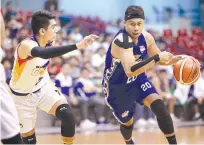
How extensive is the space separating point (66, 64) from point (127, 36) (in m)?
5.13

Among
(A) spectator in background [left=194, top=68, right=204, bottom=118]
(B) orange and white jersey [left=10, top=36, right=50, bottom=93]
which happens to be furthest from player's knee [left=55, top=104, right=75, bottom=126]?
(A) spectator in background [left=194, top=68, right=204, bottom=118]

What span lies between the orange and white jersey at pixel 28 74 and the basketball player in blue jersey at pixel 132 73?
77 cm

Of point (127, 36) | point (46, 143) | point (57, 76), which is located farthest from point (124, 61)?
point (57, 76)

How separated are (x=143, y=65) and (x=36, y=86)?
1.25m

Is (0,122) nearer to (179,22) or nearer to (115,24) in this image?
(115,24)

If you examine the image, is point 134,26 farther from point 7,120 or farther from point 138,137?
point 138,137

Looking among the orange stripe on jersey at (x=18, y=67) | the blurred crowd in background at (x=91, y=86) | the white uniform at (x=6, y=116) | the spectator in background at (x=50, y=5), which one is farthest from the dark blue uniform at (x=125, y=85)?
the spectator in background at (x=50, y=5)

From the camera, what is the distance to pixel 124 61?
520 centimetres

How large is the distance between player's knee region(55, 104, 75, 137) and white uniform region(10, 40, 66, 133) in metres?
0.16

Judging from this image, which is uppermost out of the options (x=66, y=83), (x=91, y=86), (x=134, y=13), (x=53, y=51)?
(x=134, y=13)

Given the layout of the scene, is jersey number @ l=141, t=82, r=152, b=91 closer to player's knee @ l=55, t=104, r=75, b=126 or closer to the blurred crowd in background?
player's knee @ l=55, t=104, r=75, b=126

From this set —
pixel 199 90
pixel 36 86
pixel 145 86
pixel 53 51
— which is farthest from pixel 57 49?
pixel 199 90

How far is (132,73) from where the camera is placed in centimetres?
516

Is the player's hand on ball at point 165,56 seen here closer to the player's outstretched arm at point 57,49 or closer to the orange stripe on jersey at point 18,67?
the player's outstretched arm at point 57,49
